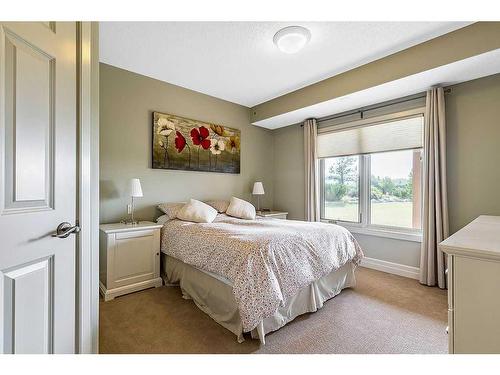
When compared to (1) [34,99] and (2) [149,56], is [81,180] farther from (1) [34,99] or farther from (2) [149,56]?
(2) [149,56]

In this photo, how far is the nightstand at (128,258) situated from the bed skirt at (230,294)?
0.20 meters

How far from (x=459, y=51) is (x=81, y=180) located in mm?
3241

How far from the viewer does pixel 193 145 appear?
11.9 ft

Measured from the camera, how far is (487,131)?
2582mm

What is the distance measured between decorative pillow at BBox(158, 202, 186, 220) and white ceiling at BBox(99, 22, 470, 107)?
1760 mm

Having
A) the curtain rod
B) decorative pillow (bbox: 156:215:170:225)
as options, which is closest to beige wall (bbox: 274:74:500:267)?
the curtain rod

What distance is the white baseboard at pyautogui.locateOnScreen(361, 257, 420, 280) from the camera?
10.1 feet

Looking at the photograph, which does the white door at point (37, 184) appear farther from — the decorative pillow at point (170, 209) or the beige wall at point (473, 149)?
the beige wall at point (473, 149)

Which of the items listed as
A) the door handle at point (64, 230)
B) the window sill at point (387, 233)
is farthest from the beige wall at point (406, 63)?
the door handle at point (64, 230)

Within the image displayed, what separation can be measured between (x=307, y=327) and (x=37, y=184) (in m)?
2.08

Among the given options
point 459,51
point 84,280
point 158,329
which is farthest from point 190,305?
point 459,51

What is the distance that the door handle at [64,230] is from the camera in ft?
3.47

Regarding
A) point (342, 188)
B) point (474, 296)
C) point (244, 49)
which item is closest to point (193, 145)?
point (244, 49)

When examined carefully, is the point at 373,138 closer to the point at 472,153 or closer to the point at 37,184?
the point at 472,153
